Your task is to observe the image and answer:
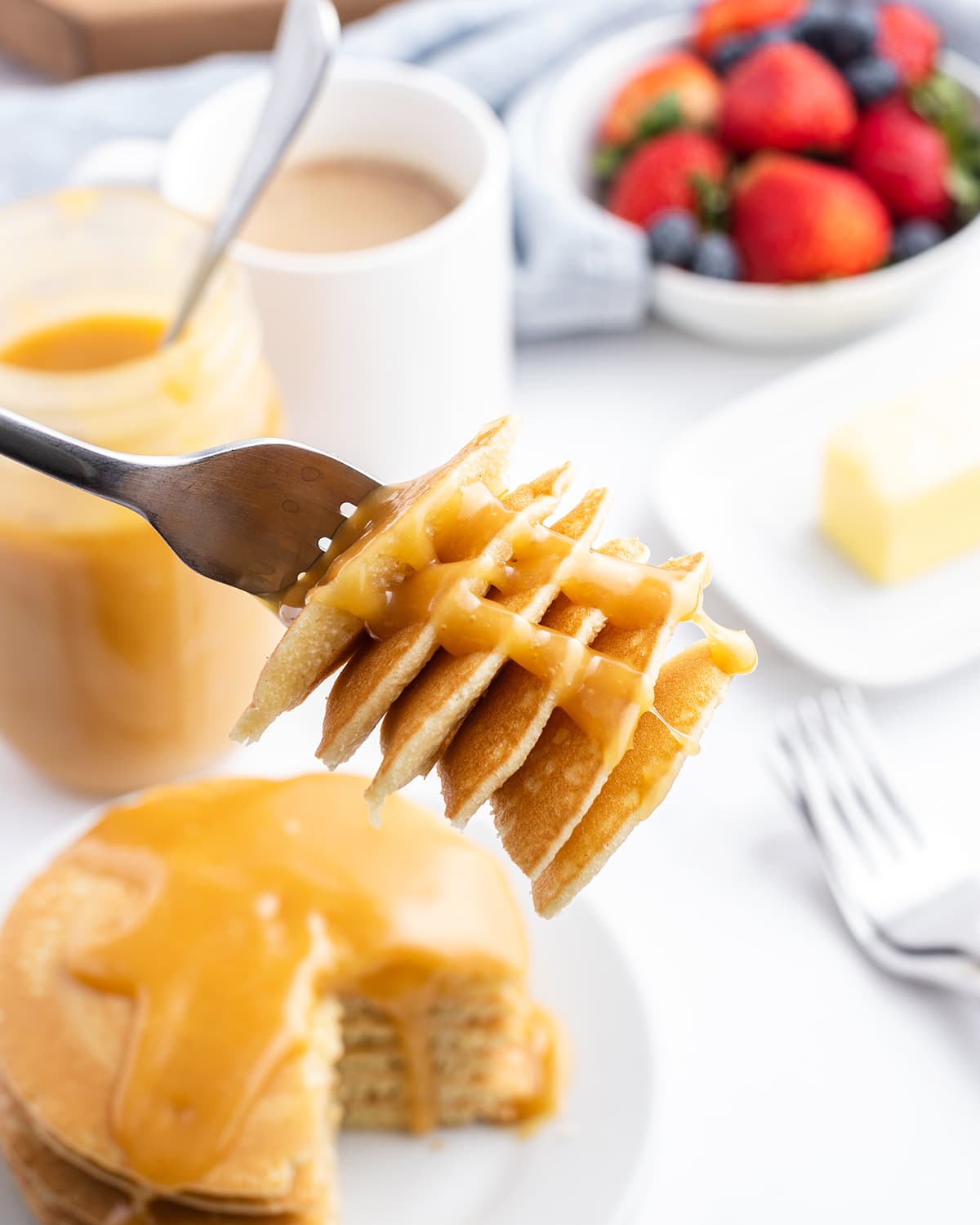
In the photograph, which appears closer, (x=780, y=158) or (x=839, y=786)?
(x=839, y=786)

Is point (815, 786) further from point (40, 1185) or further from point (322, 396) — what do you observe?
point (40, 1185)

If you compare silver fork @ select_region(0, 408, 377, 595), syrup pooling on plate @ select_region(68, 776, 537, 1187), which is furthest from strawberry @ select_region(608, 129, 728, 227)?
silver fork @ select_region(0, 408, 377, 595)

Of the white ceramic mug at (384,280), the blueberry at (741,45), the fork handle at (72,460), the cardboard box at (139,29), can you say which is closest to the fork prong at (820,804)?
the white ceramic mug at (384,280)

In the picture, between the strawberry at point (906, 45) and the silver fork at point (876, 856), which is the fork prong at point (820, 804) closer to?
the silver fork at point (876, 856)

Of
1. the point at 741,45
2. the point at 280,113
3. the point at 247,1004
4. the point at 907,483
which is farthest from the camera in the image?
the point at 741,45

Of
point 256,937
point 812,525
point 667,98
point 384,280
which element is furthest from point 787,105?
point 256,937

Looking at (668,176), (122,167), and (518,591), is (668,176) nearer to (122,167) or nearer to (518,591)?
(122,167)
